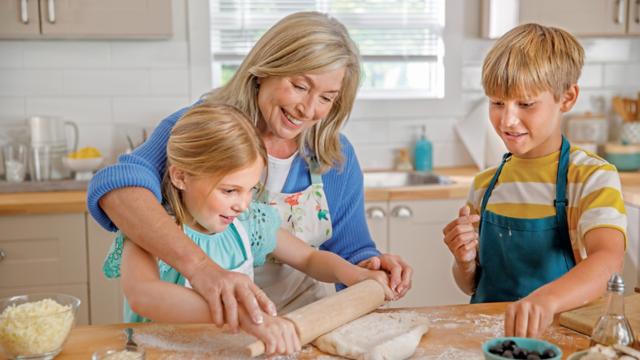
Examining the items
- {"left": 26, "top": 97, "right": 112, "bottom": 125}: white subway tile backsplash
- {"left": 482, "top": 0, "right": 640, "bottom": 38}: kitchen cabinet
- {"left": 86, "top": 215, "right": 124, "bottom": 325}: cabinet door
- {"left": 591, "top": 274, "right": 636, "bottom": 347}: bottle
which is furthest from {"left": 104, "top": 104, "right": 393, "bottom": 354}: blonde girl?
{"left": 482, "top": 0, "right": 640, "bottom": 38}: kitchen cabinet

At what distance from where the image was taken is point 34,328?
4.52 ft

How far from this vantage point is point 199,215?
1728 mm

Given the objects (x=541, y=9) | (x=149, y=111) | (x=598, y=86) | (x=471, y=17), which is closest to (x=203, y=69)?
(x=149, y=111)

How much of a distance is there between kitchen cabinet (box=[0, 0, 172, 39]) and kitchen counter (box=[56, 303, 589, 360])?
1.92 m

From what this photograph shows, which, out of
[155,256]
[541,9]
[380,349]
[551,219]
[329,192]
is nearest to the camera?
[380,349]

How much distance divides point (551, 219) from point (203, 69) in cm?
210

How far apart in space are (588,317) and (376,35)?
2435 millimetres

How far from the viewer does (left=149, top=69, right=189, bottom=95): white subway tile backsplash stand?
3561 millimetres

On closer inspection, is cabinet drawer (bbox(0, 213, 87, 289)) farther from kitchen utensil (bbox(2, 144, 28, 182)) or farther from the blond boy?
the blond boy

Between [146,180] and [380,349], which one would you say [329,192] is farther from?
[380,349]

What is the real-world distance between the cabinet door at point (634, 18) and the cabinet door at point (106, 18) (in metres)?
2.05

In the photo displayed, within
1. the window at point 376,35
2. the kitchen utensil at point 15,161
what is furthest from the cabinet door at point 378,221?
the kitchen utensil at point 15,161

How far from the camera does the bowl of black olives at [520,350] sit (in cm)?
127

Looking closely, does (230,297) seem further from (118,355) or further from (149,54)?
(149,54)
